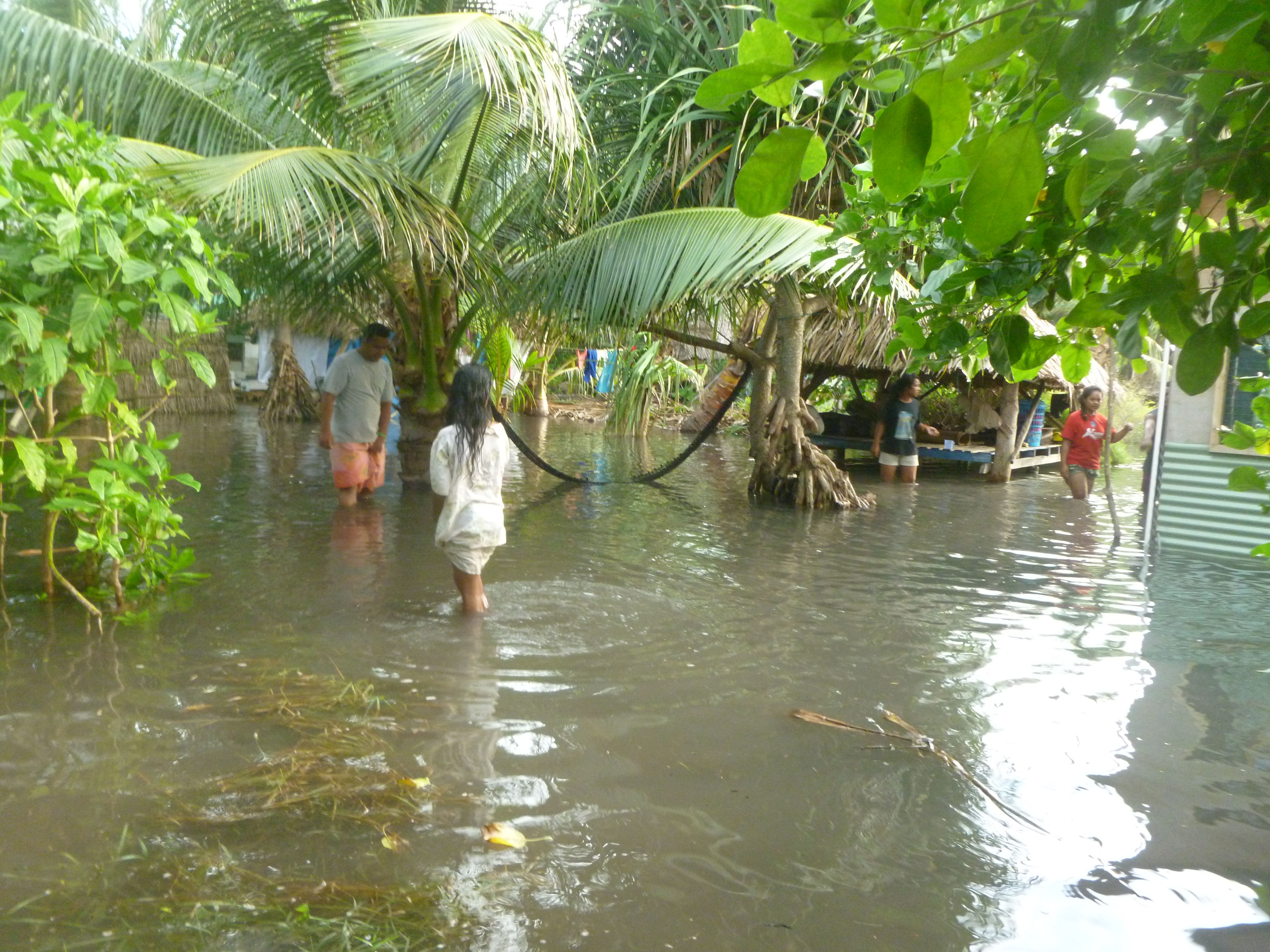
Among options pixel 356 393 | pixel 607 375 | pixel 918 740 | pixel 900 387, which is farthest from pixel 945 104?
pixel 607 375

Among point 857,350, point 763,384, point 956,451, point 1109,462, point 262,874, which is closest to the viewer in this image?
point 262,874

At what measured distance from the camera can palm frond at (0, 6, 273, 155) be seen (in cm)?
774

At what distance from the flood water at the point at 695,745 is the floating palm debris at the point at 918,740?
0.06 metres

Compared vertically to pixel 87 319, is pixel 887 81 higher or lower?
higher

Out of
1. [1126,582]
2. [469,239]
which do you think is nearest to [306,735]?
[469,239]

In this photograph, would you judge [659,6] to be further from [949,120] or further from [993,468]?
[949,120]

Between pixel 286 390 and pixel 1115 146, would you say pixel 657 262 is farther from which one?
pixel 286 390

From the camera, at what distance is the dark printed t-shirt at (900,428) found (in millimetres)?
13469

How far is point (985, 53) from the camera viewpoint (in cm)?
133

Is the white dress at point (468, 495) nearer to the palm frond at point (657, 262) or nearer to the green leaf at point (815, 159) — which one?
the palm frond at point (657, 262)

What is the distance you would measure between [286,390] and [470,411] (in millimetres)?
14520

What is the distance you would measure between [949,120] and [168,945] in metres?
2.64

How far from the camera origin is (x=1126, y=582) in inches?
301

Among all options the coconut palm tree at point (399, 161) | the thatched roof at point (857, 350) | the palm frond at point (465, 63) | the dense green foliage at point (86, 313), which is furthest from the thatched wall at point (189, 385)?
the dense green foliage at point (86, 313)
